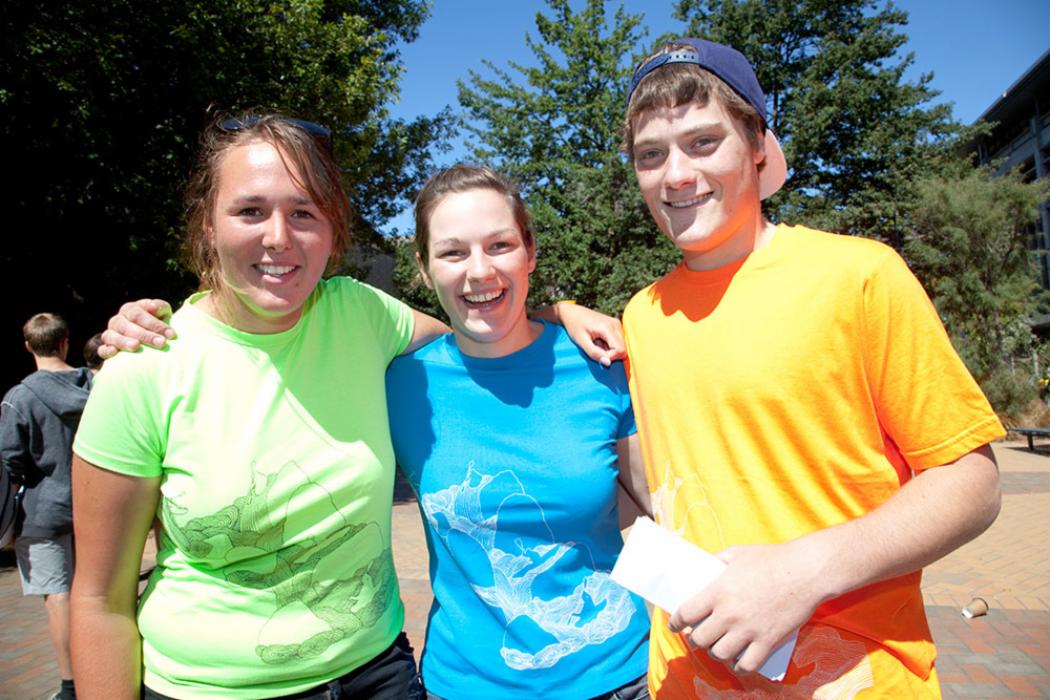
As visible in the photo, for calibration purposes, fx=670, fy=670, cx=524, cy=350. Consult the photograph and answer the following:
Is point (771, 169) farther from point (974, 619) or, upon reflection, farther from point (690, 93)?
point (974, 619)

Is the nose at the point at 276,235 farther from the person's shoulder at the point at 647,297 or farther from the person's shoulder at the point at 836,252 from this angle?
the person's shoulder at the point at 836,252

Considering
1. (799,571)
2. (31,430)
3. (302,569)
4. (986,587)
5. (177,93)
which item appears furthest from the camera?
(177,93)

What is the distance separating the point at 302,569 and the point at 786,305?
4.38ft

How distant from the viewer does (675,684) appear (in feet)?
5.12

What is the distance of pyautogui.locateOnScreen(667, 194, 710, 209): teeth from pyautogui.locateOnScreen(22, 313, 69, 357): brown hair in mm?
4966

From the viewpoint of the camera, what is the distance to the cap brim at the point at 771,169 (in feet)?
5.80

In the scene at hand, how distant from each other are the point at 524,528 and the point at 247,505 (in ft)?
2.35

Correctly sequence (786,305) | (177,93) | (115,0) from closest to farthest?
(786,305)
(115,0)
(177,93)

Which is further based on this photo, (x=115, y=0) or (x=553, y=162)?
(x=553, y=162)

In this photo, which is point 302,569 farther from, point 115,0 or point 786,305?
point 115,0

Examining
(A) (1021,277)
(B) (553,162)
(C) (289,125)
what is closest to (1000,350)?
(A) (1021,277)

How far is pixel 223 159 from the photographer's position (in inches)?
69.9

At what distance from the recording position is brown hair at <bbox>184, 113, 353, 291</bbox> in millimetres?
1780

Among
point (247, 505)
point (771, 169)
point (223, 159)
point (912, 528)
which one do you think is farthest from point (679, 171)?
point (247, 505)
